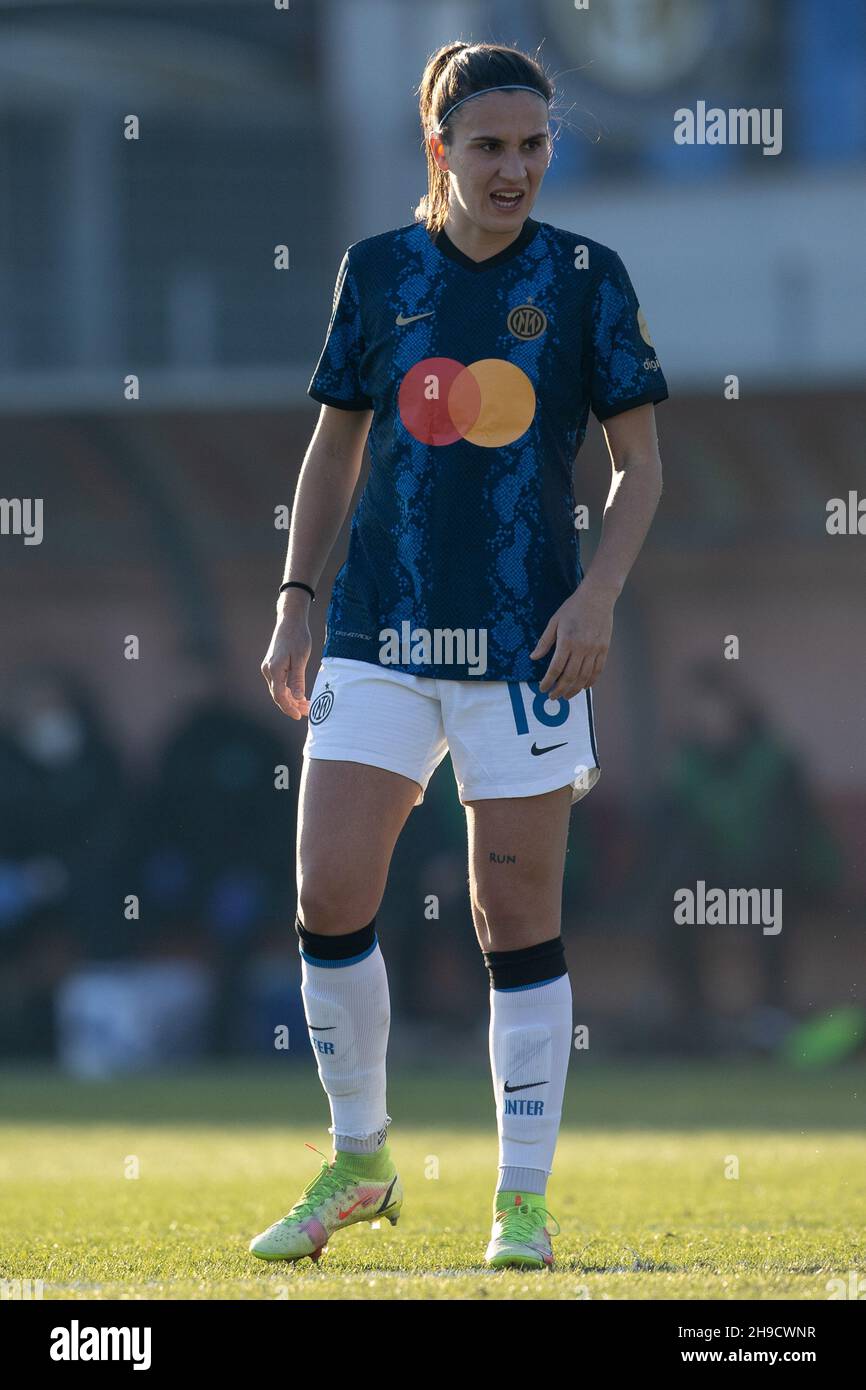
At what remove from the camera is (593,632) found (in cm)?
383

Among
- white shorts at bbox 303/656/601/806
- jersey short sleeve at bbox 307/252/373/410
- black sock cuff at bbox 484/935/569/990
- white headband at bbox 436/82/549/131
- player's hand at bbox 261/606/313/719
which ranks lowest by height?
black sock cuff at bbox 484/935/569/990

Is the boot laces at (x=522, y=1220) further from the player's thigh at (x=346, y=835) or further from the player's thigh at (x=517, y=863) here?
the player's thigh at (x=346, y=835)

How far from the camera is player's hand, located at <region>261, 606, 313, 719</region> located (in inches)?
161

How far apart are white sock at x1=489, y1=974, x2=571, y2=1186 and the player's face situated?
1365 mm

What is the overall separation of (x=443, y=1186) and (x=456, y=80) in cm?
290

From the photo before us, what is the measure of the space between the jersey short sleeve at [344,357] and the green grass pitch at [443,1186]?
1.56 metres

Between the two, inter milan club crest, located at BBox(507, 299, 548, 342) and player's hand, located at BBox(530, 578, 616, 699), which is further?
inter milan club crest, located at BBox(507, 299, 548, 342)

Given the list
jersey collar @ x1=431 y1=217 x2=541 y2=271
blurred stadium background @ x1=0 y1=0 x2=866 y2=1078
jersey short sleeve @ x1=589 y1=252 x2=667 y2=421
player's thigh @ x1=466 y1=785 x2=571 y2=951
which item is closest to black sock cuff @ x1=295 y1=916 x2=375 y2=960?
player's thigh @ x1=466 y1=785 x2=571 y2=951

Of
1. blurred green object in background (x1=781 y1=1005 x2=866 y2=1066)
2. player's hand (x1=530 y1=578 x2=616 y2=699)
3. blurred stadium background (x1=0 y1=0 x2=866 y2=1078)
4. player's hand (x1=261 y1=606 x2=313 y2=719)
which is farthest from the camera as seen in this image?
blurred stadium background (x1=0 y1=0 x2=866 y2=1078)

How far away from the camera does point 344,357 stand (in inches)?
163

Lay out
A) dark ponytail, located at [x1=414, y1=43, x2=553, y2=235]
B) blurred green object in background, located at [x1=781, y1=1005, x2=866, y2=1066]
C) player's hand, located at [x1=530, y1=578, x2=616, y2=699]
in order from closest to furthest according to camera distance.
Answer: player's hand, located at [x1=530, y1=578, x2=616, y2=699] < dark ponytail, located at [x1=414, y1=43, x2=553, y2=235] < blurred green object in background, located at [x1=781, y1=1005, x2=866, y2=1066]

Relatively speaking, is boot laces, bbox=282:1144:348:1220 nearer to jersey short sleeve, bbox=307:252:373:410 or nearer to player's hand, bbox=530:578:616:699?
player's hand, bbox=530:578:616:699
